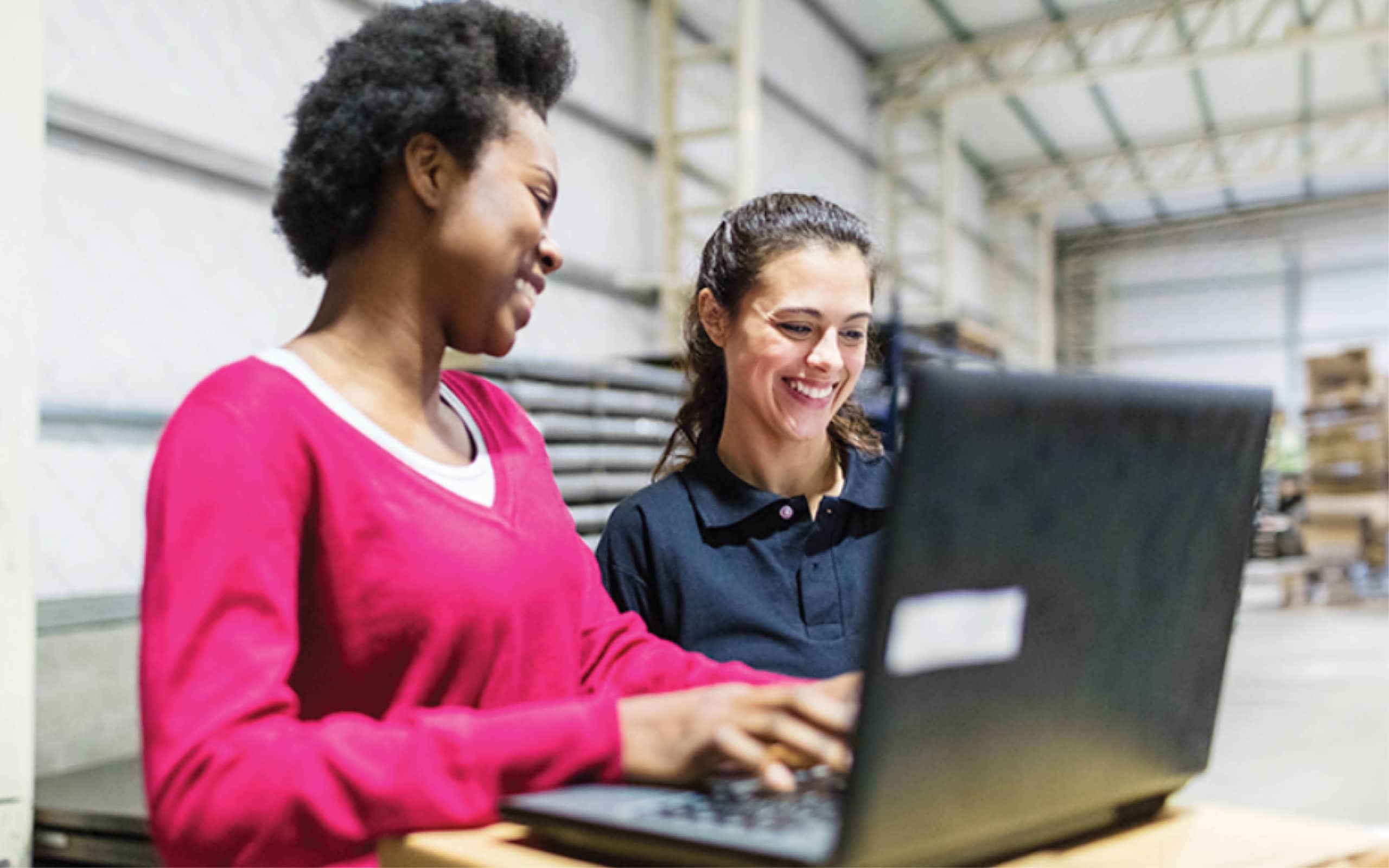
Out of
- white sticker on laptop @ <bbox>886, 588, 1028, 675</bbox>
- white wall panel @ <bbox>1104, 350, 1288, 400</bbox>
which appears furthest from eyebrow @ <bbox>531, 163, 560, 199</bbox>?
white wall panel @ <bbox>1104, 350, 1288, 400</bbox>

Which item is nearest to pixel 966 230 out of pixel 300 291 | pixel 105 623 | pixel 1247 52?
pixel 1247 52

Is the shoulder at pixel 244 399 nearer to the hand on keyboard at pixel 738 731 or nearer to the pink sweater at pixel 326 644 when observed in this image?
the pink sweater at pixel 326 644

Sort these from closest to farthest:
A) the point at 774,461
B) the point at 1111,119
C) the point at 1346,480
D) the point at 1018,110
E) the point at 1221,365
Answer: the point at 774,461, the point at 1346,480, the point at 1018,110, the point at 1111,119, the point at 1221,365

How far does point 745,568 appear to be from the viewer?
1.71 meters

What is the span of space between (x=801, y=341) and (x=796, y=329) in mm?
21

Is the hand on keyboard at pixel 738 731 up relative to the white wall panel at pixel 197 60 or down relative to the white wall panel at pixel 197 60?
down

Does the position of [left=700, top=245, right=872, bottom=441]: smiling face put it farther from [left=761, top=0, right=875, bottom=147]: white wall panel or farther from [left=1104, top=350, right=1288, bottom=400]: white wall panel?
[left=1104, top=350, right=1288, bottom=400]: white wall panel

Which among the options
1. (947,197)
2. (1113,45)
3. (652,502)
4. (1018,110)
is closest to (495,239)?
(652,502)

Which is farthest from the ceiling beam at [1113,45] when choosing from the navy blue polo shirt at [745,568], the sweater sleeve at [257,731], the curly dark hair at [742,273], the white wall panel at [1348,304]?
the sweater sleeve at [257,731]

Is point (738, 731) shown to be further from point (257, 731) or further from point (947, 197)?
point (947, 197)

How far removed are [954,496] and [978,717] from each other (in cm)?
15

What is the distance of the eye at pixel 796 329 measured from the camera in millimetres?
1797

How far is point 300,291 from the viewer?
5.29 m

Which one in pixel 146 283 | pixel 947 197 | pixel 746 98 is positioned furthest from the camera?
pixel 947 197
